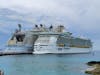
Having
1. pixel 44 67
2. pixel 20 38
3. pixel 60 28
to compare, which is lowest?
pixel 44 67

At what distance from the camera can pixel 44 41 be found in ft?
371

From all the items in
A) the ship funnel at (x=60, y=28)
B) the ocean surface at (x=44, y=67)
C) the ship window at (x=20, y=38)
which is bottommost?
the ocean surface at (x=44, y=67)

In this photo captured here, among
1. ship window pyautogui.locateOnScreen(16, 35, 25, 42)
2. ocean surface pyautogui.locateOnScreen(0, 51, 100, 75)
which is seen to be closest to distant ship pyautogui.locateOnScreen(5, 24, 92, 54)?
ship window pyautogui.locateOnScreen(16, 35, 25, 42)

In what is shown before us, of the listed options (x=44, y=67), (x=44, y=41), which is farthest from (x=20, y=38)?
(x=44, y=67)

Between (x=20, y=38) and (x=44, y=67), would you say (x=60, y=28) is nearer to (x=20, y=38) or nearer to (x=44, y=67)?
(x=20, y=38)

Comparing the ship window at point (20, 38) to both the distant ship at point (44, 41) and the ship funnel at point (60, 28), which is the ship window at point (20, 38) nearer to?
the distant ship at point (44, 41)

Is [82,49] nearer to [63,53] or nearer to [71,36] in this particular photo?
[71,36]

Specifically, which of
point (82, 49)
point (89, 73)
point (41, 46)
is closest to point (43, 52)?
point (41, 46)

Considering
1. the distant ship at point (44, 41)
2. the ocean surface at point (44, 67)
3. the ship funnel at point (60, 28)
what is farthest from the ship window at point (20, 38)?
the ocean surface at point (44, 67)

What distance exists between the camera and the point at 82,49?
13062 centimetres

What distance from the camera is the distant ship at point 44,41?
367 ft

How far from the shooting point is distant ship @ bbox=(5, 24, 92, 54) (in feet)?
367

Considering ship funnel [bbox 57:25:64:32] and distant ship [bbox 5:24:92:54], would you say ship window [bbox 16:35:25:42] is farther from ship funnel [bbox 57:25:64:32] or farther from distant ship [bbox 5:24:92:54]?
ship funnel [bbox 57:25:64:32]

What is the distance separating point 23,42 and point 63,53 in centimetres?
1410
